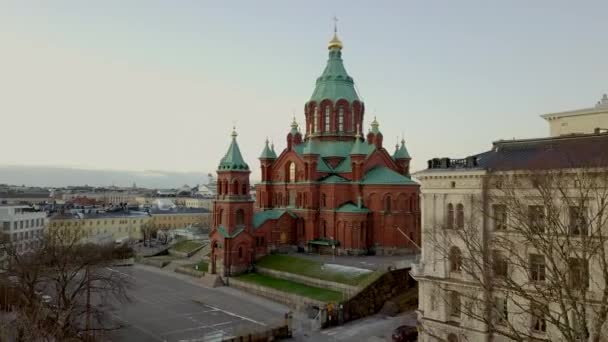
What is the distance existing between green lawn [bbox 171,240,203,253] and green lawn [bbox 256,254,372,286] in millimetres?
16890

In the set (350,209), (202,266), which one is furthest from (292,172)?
(202,266)

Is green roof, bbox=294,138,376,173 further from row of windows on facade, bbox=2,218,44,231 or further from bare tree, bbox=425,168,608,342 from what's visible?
row of windows on facade, bbox=2,218,44,231

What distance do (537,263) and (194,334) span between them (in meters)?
22.9

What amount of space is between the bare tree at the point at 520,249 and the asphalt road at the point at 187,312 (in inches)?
614

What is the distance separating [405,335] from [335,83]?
37.9 m

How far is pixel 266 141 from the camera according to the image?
6144 centimetres

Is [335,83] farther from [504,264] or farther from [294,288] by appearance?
[504,264]

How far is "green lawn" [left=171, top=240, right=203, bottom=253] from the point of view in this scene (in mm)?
64781

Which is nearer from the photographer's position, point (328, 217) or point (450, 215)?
point (450, 215)

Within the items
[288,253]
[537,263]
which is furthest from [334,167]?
[537,263]

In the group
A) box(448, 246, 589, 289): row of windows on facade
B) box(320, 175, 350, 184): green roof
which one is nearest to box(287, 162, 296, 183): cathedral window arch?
box(320, 175, 350, 184): green roof

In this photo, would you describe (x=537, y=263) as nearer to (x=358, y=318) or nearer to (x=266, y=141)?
(x=358, y=318)

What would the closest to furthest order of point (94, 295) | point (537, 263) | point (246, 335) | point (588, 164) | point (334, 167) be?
point (588, 164) < point (537, 263) < point (246, 335) < point (94, 295) < point (334, 167)

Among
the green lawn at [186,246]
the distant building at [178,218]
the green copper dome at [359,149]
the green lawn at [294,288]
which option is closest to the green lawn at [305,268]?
the green lawn at [294,288]
